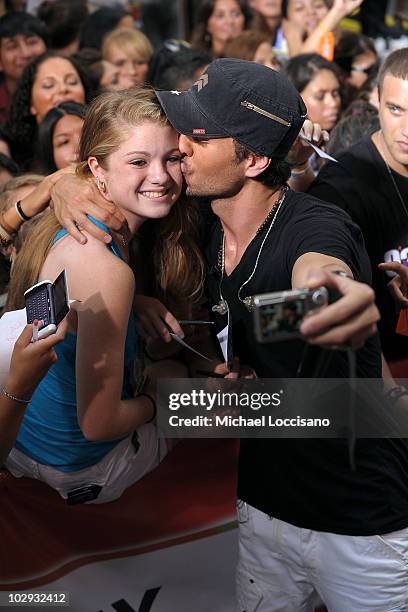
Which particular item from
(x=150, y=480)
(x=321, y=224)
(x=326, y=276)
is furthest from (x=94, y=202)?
(x=326, y=276)

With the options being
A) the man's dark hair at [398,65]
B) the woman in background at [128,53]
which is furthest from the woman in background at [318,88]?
the man's dark hair at [398,65]

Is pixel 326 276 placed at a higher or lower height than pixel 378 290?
higher

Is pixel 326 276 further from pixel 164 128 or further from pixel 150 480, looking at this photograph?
pixel 150 480

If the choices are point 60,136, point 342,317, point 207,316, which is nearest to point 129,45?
point 60,136

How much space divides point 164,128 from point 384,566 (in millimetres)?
1403

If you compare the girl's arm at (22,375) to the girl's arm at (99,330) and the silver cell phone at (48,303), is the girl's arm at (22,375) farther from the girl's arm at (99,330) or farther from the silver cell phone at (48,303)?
the girl's arm at (99,330)

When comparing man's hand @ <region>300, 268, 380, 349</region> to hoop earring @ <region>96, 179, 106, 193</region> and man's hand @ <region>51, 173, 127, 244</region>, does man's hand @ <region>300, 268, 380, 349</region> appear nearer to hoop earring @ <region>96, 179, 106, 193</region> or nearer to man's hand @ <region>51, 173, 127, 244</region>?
man's hand @ <region>51, 173, 127, 244</region>

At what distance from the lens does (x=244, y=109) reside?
7.22 ft

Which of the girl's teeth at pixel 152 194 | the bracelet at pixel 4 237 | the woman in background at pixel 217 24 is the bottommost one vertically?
the woman in background at pixel 217 24

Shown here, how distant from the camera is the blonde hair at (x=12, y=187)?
3.20 m

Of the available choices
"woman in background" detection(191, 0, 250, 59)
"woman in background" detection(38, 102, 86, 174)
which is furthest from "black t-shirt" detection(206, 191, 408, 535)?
"woman in background" detection(191, 0, 250, 59)

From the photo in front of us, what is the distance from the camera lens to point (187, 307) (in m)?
2.71

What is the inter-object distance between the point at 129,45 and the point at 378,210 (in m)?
3.79

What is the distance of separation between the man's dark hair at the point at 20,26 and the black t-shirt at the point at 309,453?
4557 millimetres
